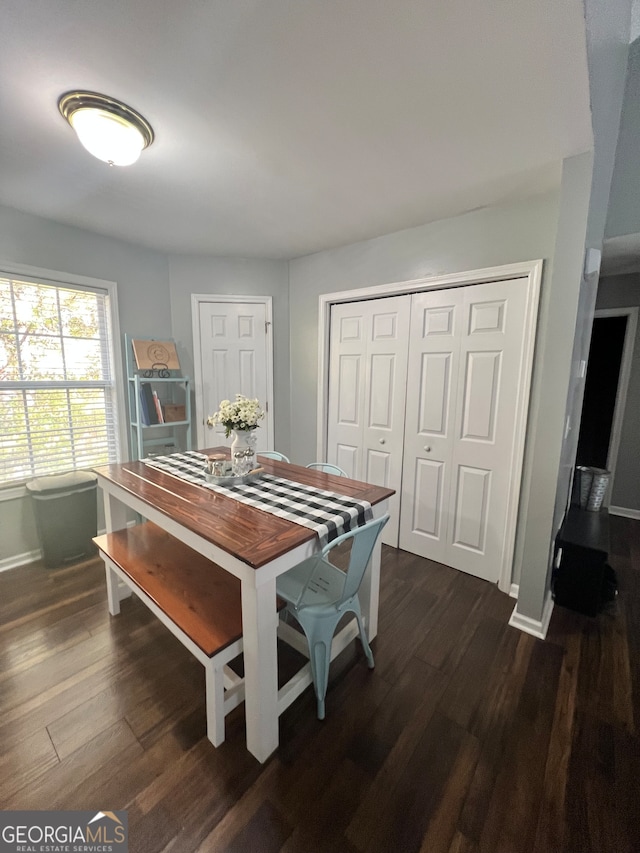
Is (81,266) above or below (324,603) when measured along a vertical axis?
above

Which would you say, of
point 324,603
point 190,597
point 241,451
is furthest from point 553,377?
point 190,597

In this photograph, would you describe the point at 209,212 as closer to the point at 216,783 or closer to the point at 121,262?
the point at 121,262

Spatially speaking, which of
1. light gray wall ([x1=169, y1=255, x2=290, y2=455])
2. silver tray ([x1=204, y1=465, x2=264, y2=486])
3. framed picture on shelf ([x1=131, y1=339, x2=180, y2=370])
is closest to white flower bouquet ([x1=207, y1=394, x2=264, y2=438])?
silver tray ([x1=204, y1=465, x2=264, y2=486])

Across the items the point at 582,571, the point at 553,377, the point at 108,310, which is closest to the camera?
A: the point at 553,377

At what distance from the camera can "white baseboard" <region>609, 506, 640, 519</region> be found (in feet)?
11.4

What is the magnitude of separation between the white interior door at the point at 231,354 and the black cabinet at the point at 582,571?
2.57m

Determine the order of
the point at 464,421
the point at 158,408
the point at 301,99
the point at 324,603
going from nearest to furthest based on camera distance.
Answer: the point at 301,99, the point at 324,603, the point at 464,421, the point at 158,408

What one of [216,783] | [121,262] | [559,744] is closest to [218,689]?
[216,783]

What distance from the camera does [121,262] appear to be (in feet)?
9.11

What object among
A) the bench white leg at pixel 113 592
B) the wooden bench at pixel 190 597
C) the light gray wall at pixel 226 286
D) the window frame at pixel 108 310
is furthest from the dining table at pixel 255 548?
the light gray wall at pixel 226 286

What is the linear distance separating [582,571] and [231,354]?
3128 millimetres

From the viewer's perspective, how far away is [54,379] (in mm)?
2529

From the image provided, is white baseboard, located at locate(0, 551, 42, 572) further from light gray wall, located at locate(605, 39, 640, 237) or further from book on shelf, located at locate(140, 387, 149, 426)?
light gray wall, located at locate(605, 39, 640, 237)

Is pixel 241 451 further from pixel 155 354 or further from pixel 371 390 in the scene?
pixel 155 354
